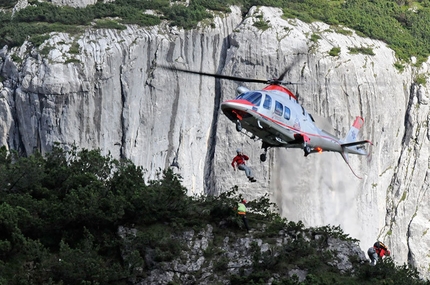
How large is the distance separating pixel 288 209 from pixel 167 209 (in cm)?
2883

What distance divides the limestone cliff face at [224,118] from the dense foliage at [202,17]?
0.79 m

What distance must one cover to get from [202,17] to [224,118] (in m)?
6.03

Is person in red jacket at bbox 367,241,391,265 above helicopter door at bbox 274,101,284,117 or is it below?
below

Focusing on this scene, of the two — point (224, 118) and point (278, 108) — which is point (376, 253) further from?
point (224, 118)

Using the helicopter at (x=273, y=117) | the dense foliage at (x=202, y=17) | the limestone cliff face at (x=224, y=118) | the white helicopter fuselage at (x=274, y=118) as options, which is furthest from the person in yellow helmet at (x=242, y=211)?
the dense foliage at (x=202, y=17)

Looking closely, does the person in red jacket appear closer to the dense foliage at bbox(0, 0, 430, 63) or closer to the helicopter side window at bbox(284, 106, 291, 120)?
the helicopter side window at bbox(284, 106, 291, 120)

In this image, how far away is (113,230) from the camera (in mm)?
47812

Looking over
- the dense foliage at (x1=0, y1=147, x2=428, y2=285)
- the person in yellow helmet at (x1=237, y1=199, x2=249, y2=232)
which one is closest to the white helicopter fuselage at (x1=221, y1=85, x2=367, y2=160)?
the person in yellow helmet at (x1=237, y1=199, x2=249, y2=232)

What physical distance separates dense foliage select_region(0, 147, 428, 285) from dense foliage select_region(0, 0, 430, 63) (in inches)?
1002

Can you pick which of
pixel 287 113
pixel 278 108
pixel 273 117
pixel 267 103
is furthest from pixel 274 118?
pixel 287 113

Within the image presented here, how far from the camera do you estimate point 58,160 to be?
53.1 meters

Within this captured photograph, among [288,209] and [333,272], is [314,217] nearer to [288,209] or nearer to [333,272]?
[288,209]

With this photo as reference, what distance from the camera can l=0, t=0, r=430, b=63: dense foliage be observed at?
77.0 meters

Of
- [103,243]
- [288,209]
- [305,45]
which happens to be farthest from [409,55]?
[103,243]
